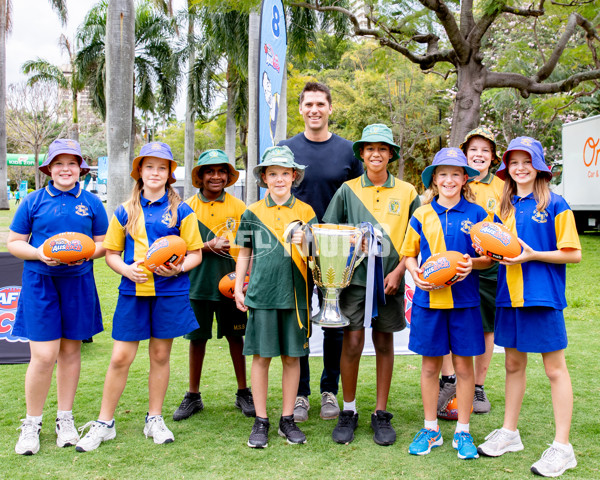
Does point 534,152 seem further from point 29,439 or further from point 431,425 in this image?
point 29,439

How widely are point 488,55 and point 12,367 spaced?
2049 cm

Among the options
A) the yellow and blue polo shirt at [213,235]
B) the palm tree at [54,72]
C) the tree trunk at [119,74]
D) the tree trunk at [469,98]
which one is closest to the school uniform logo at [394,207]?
the yellow and blue polo shirt at [213,235]

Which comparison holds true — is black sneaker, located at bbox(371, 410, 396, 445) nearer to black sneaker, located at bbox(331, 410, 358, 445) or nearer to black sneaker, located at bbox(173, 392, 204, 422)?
black sneaker, located at bbox(331, 410, 358, 445)

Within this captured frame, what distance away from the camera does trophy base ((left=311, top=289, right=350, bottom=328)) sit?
3301 mm

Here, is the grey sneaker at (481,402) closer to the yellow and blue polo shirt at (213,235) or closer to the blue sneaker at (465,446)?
the blue sneaker at (465,446)

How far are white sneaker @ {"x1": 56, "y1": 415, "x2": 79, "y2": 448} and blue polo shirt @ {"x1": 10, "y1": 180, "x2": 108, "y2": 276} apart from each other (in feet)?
3.07

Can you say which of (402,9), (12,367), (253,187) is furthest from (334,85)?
(12,367)

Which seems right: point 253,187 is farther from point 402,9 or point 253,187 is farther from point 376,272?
point 376,272

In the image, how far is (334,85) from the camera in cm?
2917

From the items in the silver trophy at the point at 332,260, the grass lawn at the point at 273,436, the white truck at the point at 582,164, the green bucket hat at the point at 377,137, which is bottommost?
the grass lawn at the point at 273,436

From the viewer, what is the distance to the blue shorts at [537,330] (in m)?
2.97

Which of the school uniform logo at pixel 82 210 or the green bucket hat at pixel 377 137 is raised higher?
the green bucket hat at pixel 377 137

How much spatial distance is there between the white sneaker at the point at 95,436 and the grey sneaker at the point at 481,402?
2527mm

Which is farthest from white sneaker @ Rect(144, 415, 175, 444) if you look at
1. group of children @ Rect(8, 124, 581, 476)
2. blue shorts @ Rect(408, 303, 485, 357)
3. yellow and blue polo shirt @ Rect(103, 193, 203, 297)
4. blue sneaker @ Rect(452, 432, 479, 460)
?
blue sneaker @ Rect(452, 432, 479, 460)
